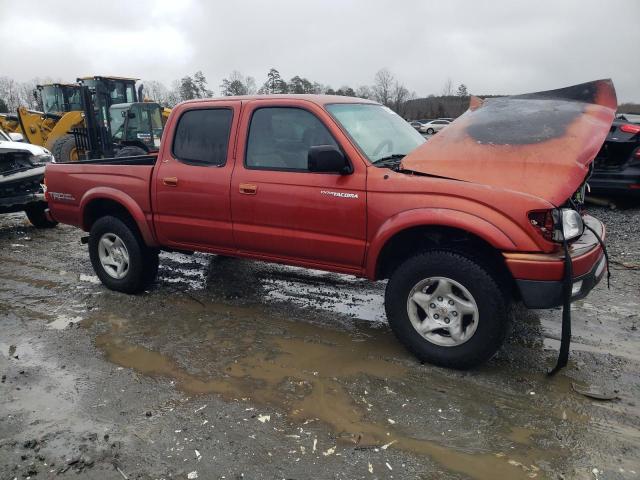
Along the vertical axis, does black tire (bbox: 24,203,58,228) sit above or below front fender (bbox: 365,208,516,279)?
below

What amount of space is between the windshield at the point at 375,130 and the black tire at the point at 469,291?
928 mm

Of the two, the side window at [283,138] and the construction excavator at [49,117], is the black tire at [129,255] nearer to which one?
the side window at [283,138]

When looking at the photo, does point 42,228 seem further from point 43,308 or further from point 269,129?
point 269,129

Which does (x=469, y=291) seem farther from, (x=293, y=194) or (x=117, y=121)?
(x=117, y=121)

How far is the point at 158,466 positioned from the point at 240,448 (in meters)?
0.43

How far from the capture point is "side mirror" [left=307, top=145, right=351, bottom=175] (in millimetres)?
3572

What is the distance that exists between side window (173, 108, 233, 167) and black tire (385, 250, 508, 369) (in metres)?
1.95

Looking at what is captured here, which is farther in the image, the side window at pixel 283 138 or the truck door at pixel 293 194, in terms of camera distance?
the side window at pixel 283 138

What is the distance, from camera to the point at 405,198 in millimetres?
3504

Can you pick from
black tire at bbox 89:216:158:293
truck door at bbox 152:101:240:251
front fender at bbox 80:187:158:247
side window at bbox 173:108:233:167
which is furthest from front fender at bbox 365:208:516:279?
black tire at bbox 89:216:158:293

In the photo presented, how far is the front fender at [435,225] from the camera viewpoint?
317cm

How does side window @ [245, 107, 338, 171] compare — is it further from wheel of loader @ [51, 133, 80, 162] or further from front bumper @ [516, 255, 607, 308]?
wheel of loader @ [51, 133, 80, 162]

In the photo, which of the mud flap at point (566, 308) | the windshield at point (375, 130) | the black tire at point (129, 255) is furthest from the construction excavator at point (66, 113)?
the mud flap at point (566, 308)

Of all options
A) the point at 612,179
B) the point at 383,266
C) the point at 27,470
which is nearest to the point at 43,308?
the point at 27,470
